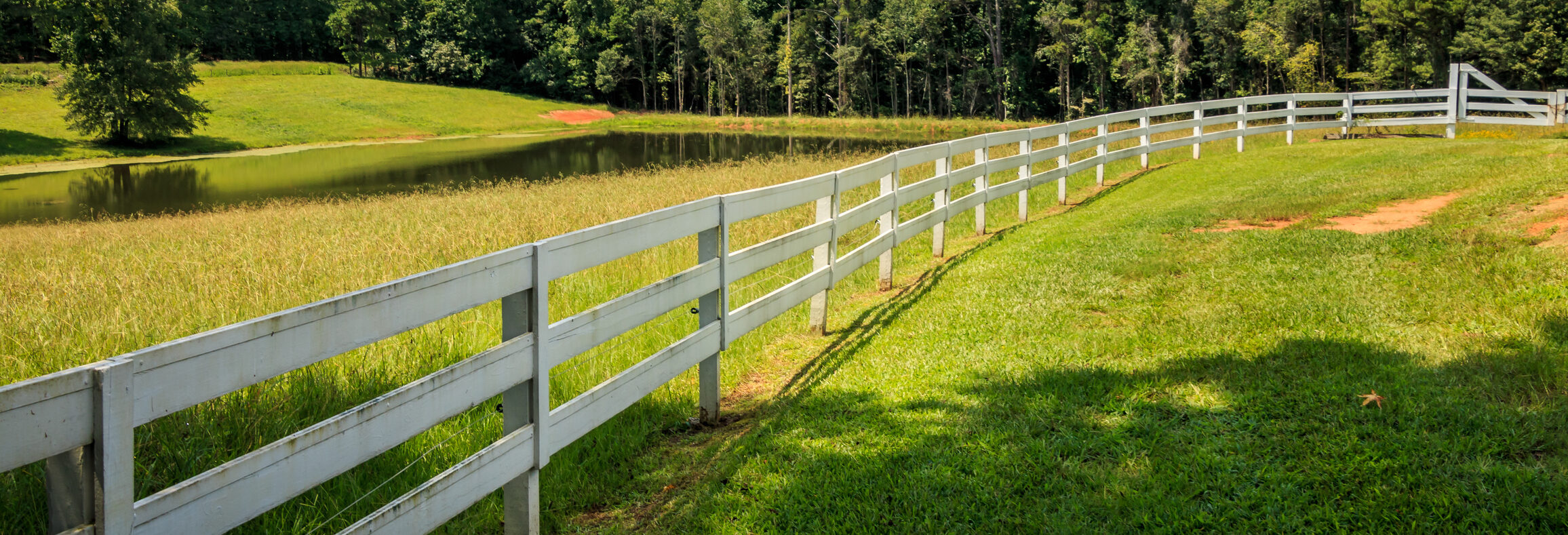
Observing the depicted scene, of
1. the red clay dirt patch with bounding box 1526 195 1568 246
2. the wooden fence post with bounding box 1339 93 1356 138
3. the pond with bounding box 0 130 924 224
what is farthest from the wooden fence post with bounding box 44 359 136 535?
the pond with bounding box 0 130 924 224

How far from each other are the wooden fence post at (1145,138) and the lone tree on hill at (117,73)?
50.4 meters

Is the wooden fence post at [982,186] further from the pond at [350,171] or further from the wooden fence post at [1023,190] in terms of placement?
the pond at [350,171]

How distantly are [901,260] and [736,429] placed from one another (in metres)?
5.76

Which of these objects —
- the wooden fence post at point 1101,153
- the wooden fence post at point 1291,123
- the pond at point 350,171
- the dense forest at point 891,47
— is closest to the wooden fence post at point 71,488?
the wooden fence post at point 1101,153

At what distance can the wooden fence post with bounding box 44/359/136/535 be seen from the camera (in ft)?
7.78

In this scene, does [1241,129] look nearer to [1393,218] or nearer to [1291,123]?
[1291,123]

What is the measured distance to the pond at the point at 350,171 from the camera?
29.3 meters

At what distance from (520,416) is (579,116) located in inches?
3240

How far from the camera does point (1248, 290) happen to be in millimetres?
7535

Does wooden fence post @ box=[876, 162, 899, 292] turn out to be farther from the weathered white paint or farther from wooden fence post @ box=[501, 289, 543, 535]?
wooden fence post @ box=[501, 289, 543, 535]

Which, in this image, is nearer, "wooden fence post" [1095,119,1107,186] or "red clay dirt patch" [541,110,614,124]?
"wooden fence post" [1095,119,1107,186]

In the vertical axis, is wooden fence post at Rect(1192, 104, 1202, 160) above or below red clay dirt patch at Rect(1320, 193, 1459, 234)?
above

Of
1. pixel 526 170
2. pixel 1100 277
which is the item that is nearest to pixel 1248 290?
pixel 1100 277

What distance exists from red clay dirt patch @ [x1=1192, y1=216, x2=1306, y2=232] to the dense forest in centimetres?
5516
